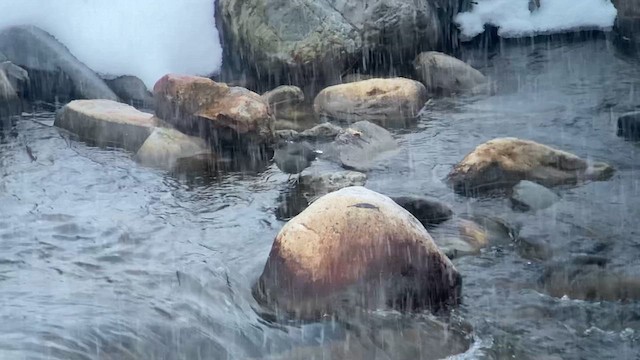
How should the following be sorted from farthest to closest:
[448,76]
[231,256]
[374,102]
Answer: [448,76]
[374,102]
[231,256]

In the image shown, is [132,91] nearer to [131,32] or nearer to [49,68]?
[49,68]

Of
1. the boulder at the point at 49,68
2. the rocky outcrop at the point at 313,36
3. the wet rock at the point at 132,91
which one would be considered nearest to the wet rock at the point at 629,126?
the rocky outcrop at the point at 313,36

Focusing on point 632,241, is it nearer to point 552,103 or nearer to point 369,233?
point 369,233

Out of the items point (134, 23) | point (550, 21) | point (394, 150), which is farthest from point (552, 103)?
point (134, 23)

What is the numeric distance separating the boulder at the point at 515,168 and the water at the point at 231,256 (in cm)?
15

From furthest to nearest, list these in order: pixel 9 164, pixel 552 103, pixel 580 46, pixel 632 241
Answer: pixel 580 46, pixel 552 103, pixel 9 164, pixel 632 241

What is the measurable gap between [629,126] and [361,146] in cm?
218

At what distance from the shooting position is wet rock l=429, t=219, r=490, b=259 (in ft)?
15.5

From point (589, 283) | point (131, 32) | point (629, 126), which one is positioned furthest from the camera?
point (131, 32)

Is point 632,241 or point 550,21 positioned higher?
point 550,21

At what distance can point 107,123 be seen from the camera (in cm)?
693

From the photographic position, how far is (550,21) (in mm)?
11430

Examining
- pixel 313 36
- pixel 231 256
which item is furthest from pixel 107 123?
pixel 313 36

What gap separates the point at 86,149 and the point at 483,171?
3101 mm
